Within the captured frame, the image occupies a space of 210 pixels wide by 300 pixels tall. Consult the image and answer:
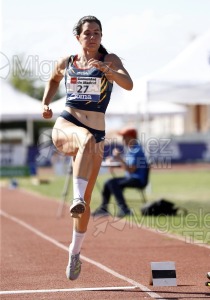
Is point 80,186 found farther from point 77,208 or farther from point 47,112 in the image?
point 47,112

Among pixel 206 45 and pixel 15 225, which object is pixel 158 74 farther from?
pixel 15 225

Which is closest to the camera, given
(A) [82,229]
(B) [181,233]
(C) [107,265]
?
(A) [82,229]

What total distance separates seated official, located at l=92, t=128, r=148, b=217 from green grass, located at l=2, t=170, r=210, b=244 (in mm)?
389

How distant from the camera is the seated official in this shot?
43.9ft

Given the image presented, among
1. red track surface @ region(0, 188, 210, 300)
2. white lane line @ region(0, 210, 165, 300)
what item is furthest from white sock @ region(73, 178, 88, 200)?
white lane line @ region(0, 210, 165, 300)

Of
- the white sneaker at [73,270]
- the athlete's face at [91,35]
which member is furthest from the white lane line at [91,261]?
the athlete's face at [91,35]

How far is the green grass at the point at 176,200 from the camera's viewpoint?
1098 centimetres

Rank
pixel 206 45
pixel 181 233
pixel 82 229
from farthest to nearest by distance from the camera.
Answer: pixel 206 45 → pixel 181 233 → pixel 82 229

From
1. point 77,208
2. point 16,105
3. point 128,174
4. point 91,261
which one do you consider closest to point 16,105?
point 16,105

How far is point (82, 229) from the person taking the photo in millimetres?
6352

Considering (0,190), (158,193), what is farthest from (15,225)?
(0,190)

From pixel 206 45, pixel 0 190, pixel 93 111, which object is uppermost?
pixel 206 45

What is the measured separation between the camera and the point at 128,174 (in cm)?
1412

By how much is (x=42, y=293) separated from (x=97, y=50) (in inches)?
73.3
